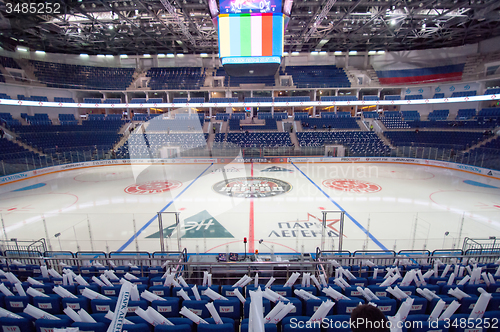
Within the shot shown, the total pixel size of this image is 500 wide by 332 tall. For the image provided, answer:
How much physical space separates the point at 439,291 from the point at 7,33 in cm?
3632

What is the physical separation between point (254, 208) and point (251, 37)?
313 inches

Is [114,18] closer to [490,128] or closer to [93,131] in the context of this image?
[93,131]

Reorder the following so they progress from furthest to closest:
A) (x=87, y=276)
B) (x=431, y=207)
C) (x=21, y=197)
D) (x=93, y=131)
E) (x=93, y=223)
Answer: (x=93, y=131)
(x=21, y=197)
(x=431, y=207)
(x=93, y=223)
(x=87, y=276)

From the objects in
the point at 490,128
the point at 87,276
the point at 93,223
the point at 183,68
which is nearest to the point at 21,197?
the point at 93,223

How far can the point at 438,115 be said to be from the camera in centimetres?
2748

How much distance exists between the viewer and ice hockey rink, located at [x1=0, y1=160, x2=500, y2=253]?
A: 22.3ft

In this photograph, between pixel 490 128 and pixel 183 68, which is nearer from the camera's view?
pixel 490 128

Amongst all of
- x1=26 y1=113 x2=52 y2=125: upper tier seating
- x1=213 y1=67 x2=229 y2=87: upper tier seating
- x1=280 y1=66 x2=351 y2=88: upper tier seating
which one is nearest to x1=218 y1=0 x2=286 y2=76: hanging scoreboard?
x1=280 y1=66 x2=351 y2=88: upper tier seating

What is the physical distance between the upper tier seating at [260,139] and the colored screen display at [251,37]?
42.6 ft

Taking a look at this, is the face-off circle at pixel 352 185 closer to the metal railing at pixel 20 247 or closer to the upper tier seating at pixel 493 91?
the metal railing at pixel 20 247

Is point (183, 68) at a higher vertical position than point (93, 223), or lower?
higher

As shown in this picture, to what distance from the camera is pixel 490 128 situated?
1998cm

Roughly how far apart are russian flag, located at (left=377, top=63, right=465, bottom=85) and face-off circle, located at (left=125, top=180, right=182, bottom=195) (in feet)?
108

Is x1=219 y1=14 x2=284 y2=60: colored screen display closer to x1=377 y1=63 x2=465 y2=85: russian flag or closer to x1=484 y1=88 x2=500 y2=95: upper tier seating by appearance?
x1=484 y1=88 x2=500 y2=95: upper tier seating
